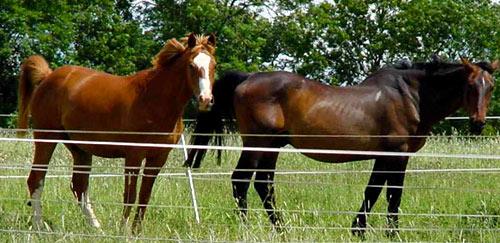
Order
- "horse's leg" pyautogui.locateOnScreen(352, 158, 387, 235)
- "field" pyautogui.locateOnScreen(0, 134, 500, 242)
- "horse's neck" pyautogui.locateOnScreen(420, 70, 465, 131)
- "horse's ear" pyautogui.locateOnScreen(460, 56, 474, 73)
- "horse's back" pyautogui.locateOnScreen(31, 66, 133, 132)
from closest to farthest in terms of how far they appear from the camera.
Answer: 1. "field" pyautogui.locateOnScreen(0, 134, 500, 242)
2. "horse's back" pyautogui.locateOnScreen(31, 66, 133, 132)
3. "horse's leg" pyautogui.locateOnScreen(352, 158, 387, 235)
4. "horse's ear" pyautogui.locateOnScreen(460, 56, 474, 73)
5. "horse's neck" pyautogui.locateOnScreen(420, 70, 465, 131)

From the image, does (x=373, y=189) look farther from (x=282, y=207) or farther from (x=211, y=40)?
(x=211, y=40)

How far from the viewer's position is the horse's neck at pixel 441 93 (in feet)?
30.8

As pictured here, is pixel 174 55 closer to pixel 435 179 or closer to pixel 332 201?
pixel 332 201

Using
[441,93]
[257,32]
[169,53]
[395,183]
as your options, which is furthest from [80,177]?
[257,32]

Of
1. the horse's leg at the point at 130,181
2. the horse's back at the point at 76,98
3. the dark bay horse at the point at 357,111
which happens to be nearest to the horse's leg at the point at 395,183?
the dark bay horse at the point at 357,111

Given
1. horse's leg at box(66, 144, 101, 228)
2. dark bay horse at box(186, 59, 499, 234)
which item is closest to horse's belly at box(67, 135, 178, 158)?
horse's leg at box(66, 144, 101, 228)

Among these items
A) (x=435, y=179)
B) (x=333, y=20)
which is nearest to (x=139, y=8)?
(x=333, y=20)

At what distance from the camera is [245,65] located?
3816cm

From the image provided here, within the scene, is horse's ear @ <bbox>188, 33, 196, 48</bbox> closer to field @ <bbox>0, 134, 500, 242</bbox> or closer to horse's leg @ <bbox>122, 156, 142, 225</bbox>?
horse's leg @ <bbox>122, 156, 142, 225</bbox>

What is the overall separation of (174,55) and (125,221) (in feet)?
4.93

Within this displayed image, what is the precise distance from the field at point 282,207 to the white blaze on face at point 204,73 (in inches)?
27.4

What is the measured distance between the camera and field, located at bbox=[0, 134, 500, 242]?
21.9ft

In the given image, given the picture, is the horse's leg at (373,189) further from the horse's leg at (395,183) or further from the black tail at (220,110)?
the black tail at (220,110)

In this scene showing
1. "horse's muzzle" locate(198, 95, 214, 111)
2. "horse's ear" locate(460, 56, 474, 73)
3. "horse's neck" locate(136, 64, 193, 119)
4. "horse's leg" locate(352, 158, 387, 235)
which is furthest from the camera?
"horse's ear" locate(460, 56, 474, 73)
